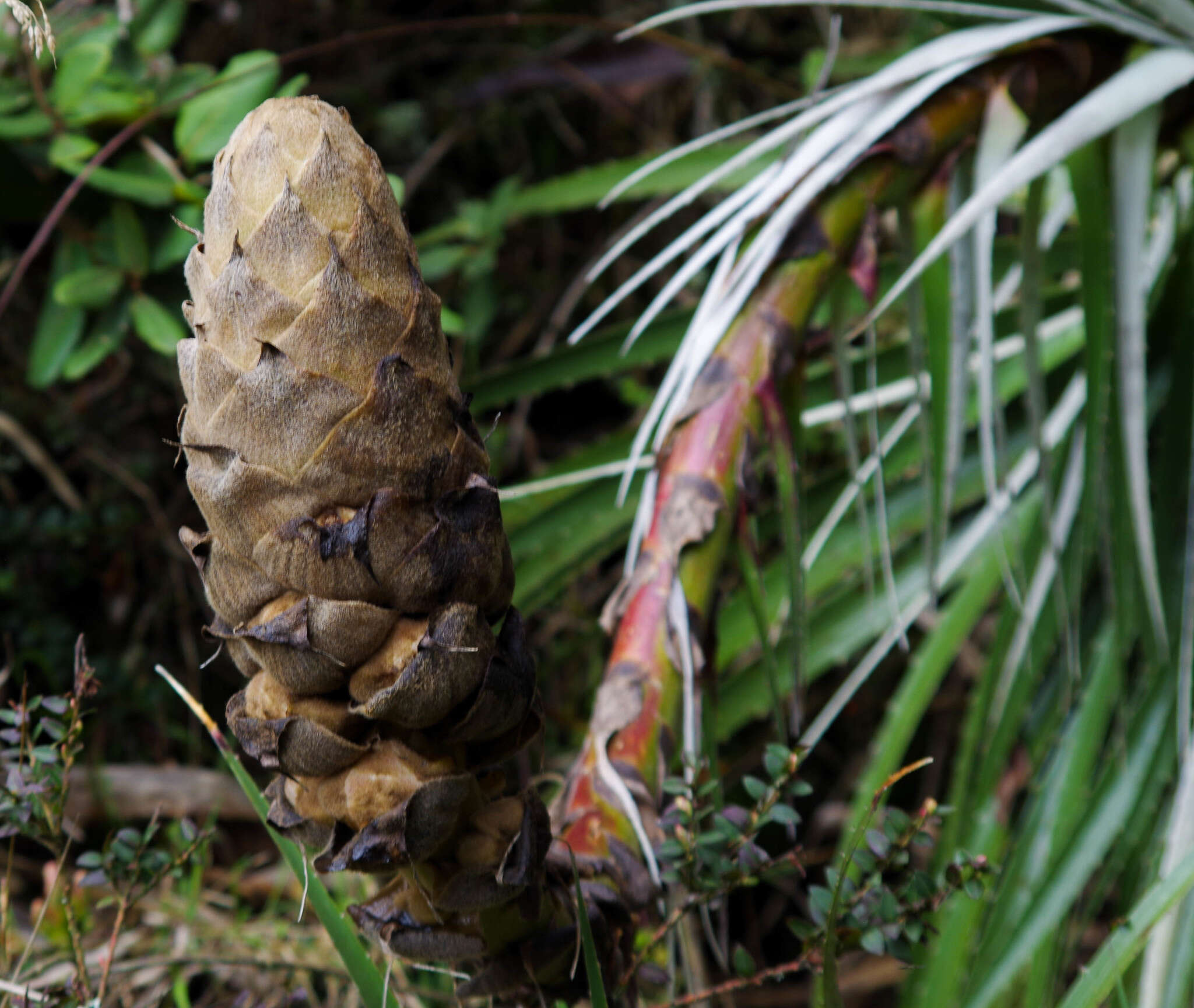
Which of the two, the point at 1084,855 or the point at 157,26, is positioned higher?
the point at 157,26

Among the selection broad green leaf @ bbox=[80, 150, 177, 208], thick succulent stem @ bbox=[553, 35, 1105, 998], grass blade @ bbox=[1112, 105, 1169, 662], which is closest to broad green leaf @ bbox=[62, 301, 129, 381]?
broad green leaf @ bbox=[80, 150, 177, 208]

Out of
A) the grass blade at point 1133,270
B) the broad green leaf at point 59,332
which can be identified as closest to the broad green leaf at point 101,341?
the broad green leaf at point 59,332

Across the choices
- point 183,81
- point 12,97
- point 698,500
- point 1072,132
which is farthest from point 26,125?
point 1072,132

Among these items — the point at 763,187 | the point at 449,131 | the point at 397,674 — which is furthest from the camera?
the point at 449,131

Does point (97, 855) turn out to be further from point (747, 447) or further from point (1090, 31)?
point (1090, 31)

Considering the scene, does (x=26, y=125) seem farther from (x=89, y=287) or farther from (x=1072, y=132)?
(x=1072, y=132)

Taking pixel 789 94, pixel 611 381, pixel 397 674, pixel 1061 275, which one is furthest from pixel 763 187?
pixel 611 381
